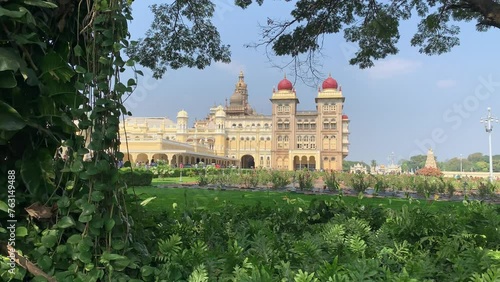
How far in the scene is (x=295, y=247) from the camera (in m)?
1.50

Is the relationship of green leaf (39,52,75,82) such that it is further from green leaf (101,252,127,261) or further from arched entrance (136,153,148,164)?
arched entrance (136,153,148,164)

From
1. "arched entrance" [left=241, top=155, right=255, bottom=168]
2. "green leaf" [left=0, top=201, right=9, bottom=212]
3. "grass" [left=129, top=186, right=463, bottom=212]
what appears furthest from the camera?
"arched entrance" [left=241, top=155, right=255, bottom=168]

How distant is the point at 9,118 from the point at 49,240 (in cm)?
42

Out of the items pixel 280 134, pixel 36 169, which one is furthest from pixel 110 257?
pixel 280 134

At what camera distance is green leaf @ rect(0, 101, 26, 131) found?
115cm

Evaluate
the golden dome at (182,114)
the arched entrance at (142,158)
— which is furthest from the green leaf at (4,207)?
the golden dome at (182,114)

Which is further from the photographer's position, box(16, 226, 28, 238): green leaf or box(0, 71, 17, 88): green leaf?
box(16, 226, 28, 238): green leaf

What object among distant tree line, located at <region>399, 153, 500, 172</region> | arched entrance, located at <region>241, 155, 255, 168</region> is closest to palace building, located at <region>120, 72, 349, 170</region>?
arched entrance, located at <region>241, 155, 255, 168</region>

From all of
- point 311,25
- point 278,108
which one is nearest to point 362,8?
point 311,25

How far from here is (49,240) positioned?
1272mm

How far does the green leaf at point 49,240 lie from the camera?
49.9 inches

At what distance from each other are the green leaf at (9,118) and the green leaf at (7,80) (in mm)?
55

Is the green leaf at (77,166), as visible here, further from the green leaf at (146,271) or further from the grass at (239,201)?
the grass at (239,201)

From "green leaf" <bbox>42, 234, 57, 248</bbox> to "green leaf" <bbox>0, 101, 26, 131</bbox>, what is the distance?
14.7 inches
